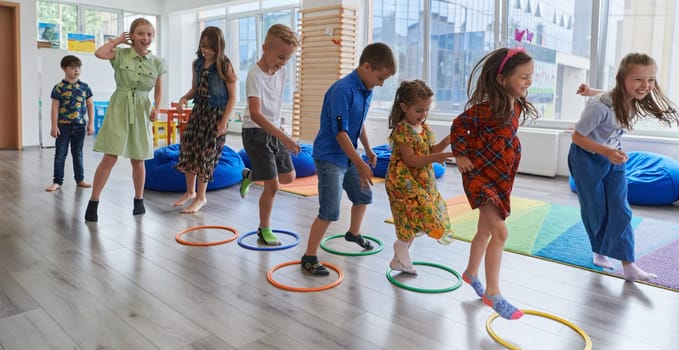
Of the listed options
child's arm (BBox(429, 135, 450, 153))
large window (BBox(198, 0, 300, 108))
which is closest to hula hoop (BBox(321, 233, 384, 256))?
child's arm (BBox(429, 135, 450, 153))

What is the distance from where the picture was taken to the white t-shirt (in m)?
2.76

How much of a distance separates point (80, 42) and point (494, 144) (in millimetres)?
10011

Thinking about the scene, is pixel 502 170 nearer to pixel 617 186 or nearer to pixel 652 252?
pixel 617 186

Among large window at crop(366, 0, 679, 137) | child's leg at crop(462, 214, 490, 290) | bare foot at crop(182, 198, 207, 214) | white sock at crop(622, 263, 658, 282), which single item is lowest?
white sock at crop(622, 263, 658, 282)

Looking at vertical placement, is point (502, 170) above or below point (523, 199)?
above

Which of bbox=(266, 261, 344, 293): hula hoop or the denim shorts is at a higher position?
the denim shorts

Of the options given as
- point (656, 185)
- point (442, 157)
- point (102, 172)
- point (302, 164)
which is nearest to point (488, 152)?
point (442, 157)

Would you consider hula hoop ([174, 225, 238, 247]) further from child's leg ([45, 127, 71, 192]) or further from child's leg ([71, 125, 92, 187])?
child's leg ([71, 125, 92, 187])

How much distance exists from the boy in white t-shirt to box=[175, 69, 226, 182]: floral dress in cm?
85

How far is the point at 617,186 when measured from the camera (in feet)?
8.61

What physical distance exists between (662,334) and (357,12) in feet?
23.3

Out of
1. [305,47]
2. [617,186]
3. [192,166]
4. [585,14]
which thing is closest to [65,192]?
[192,166]

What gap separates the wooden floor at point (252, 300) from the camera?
6.35 feet

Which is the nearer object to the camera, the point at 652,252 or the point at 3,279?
the point at 3,279
